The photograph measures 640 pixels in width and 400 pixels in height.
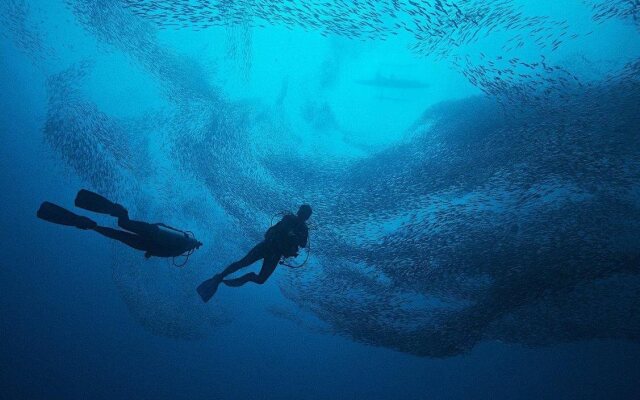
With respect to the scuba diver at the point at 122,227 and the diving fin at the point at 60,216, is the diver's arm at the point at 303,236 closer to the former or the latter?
the scuba diver at the point at 122,227

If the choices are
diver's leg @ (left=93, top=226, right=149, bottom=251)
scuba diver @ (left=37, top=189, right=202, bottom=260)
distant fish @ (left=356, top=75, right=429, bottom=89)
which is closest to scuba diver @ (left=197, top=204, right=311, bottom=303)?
scuba diver @ (left=37, top=189, right=202, bottom=260)

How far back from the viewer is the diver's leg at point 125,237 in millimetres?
3883

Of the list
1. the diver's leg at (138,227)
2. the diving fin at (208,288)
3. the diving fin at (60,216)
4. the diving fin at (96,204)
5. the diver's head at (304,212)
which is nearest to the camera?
the diving fin at (60,216)

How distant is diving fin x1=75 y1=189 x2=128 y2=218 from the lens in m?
3.88

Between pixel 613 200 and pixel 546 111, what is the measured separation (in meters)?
3.81

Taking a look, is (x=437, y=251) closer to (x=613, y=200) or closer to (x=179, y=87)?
(x=613, y=200)

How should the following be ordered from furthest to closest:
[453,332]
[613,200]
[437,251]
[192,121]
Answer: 1. [453,332]
2. [192,121]
3. [437,251]
4. [613,200]

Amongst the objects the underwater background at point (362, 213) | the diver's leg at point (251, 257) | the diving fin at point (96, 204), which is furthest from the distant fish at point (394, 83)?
the diving fin at point (96, 204)

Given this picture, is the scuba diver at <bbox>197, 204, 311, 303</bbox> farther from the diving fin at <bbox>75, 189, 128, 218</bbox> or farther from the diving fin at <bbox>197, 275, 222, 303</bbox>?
the diving fin at <bbox>75, 189, 128, 218</bbox>

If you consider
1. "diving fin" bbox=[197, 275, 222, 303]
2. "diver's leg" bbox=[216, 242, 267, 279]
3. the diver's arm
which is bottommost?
"diving fin" bbox=[197, 275, 222, 303]

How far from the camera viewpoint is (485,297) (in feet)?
36.9

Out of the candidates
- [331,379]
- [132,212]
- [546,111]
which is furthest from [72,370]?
[546,111]

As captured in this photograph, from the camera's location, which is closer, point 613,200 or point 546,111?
point 546,111

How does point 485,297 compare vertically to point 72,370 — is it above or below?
above
